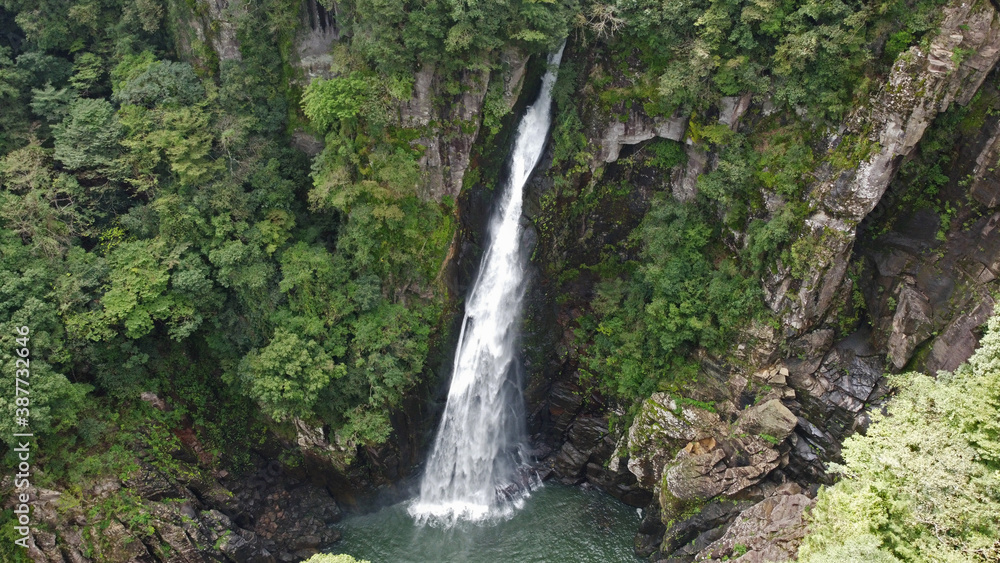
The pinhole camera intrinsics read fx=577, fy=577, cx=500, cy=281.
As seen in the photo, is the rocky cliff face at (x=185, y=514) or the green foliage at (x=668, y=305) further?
the green foliage at (x=668, y=305)

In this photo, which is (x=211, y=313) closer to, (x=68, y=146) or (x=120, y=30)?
(x=68, y=146)

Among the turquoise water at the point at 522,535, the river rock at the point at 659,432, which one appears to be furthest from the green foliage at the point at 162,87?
the river rock at the point at 659,432

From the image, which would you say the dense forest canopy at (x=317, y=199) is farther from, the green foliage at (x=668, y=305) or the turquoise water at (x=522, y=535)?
the turquoise water at (x=522, y=535)

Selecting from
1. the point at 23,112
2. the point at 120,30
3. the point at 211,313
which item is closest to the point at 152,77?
the point at 120,30

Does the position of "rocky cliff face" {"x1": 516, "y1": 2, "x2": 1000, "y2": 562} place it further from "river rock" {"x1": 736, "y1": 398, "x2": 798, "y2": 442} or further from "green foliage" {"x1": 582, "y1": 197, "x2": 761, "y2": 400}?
"green foliage" {"x1": 582, "y1": 197, "x2": 761, "y2": 400}

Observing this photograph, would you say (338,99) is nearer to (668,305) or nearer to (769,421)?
(668,305)

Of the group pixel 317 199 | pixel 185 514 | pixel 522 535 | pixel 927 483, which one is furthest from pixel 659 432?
pixel 185 514
